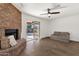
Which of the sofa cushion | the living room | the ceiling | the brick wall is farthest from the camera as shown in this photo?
the sofa cushion

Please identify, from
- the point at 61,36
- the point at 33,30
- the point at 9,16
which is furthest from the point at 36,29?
the point at 9,16

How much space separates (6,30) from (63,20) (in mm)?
1425

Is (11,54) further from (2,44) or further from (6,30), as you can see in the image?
(6,30)

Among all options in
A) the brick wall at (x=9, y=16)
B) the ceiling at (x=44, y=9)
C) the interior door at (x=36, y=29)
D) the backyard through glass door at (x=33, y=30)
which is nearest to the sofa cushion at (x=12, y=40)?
the brick wall at (x=9, y=16)

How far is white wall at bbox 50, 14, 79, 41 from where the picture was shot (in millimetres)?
2051

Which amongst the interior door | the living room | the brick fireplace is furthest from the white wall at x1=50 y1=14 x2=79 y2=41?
the brick fireplace

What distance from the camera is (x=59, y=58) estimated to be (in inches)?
73.5

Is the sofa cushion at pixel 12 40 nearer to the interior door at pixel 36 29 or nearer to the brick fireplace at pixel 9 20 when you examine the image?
the brick fireplace at pixel 9 20

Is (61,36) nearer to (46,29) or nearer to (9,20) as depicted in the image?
(46,29)

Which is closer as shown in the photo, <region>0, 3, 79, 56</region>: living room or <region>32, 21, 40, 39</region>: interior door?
<region>0, 3, 79, 56</region>: living room

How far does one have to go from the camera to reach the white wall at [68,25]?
2.05 metres

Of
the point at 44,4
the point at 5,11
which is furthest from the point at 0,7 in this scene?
the point at 44,4

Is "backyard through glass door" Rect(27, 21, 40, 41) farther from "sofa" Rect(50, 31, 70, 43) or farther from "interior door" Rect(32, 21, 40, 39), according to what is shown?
"sofa" Rect(50, 31, 70, 43)

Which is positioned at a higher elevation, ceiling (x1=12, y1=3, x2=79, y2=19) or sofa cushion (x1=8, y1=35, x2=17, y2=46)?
ceiling (x1=12, y1=3, x2=79, y2=19)
